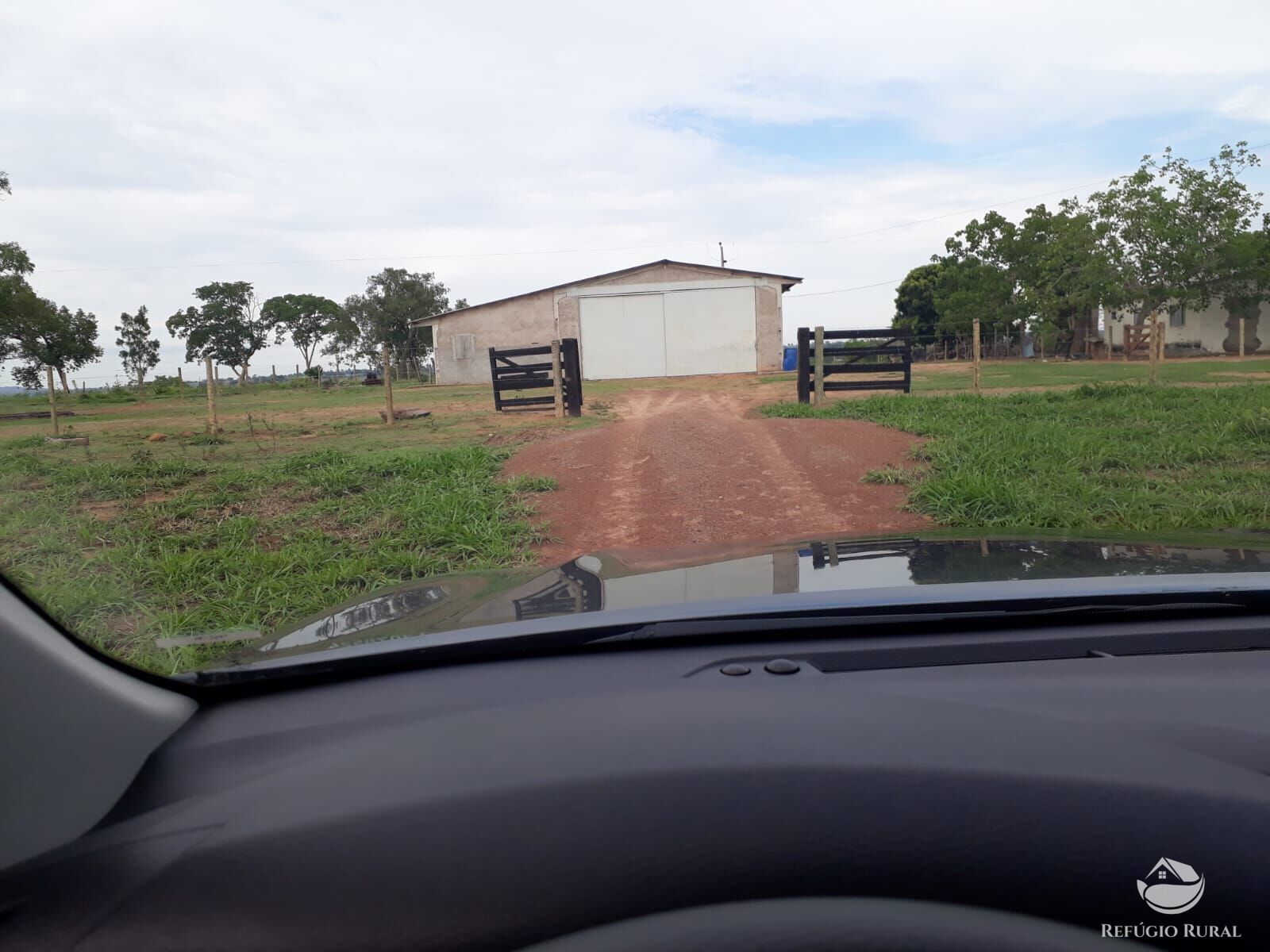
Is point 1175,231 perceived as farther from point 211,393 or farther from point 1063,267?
point 211,393

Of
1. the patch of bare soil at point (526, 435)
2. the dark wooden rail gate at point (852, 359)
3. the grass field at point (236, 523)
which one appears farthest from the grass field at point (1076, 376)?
the grass field at point (236, 523)

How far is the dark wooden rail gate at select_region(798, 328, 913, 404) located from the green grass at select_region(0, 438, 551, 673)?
23.1 ft

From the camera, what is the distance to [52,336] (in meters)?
7.89

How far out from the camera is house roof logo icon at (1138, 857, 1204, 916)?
1432 millimetres

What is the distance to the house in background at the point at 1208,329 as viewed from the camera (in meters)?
38.7

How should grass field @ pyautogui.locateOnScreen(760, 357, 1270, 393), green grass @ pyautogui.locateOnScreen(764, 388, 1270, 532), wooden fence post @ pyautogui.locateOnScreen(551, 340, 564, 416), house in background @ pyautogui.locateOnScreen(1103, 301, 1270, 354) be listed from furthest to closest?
1. house in background @ pyautogui.locateOnScreen(1103, 301, 1270, 354)
2. grass field @ pyautogui.locateOnScreen(760, 357, 1270, 393)
3. wooden fence post @ pyautogui.locateOnScreen(551, 340, 564, 416)
4. green grass @ pyautogui.locateOnScreen(764, 388, 1270, 532)

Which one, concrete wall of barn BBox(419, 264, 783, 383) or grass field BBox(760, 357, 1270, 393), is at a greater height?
concrete wall of barn BBox(419, 264, 783, 383)

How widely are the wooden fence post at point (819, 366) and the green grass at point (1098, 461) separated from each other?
2533mm

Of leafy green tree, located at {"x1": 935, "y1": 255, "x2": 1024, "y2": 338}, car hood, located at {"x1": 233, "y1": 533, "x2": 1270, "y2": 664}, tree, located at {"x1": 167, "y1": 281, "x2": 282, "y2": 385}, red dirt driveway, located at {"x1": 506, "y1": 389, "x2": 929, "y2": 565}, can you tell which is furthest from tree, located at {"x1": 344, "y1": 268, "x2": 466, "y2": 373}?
car hood, located at {"x1": 233, "y1": 533, "x2": 1270, "y2": 664}

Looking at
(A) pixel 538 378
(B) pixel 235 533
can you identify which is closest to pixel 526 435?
(A) pixel 538 378

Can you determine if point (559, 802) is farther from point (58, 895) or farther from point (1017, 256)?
point (1017, 256)

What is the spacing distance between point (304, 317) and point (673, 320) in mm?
12931

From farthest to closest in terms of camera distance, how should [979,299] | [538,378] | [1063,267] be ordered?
[979,299] < [1063,267] < [538,378]

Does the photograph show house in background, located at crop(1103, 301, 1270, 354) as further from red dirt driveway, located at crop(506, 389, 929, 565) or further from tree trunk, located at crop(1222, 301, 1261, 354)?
red dirt driveway, located at crop(506, 389, 929, 565)
